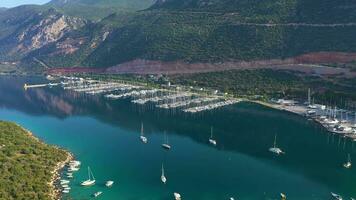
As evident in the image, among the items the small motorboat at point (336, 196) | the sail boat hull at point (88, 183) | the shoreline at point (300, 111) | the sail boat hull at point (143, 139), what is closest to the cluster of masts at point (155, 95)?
the shoreline at point (300, 111)

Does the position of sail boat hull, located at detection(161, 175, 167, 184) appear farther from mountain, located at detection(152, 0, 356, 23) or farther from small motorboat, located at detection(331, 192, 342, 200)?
mountain, located at detection(152, 0, 356, 23)

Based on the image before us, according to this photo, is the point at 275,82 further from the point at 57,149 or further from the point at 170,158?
the point at 57,149

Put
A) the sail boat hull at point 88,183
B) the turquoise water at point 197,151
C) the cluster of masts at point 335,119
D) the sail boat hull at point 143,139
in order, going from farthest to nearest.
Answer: the cluster of masts at point 335,119, the sail boat hull at point 143,139, the sail boat hull at point 88,183, the turquoise water at point 197,151

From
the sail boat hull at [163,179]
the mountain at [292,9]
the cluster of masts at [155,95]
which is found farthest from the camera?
the mountain at [292,9]

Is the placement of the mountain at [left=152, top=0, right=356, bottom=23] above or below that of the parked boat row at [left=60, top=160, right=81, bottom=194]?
above

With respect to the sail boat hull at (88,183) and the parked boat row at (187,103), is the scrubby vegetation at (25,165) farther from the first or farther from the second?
the parked boat row at (187,103)

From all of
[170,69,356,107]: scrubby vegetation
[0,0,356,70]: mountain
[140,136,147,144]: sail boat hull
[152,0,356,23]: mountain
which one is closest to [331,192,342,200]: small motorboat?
[140,136,147,144]: sail boat hull
